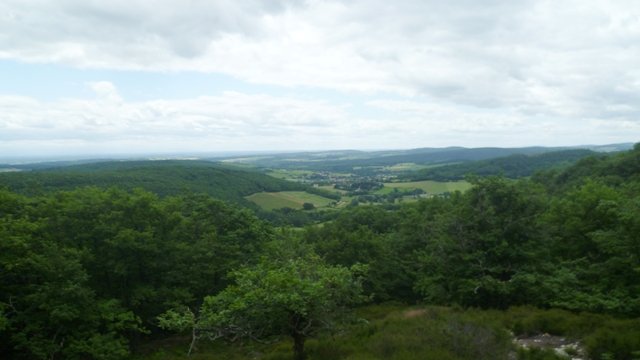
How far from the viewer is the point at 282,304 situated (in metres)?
12.9

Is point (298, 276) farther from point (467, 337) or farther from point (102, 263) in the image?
point (102, 263)

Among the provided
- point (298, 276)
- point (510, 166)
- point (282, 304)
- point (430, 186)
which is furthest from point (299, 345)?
point (510, 166)

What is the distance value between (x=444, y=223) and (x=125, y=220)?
18.6 metres

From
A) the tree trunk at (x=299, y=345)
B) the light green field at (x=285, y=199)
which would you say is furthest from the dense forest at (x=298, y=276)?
the light green field at (x=285, y=199)

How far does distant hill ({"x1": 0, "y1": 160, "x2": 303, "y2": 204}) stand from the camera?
265 feet

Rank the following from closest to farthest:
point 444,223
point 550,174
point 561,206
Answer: point 444,223 < point 561,206 < point 550,174

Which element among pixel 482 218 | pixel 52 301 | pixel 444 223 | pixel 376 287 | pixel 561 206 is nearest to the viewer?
pixel 52 301

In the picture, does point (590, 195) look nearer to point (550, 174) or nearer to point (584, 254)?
point (584, 254)

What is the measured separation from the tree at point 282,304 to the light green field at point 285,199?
9564 centimetres

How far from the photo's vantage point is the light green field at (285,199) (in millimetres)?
113500

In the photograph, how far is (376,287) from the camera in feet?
102

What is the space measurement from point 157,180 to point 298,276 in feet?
332

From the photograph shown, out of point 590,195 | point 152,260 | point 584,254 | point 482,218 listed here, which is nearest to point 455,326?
point 482,218

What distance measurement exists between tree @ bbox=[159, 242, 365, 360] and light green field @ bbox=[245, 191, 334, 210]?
3765 inches
